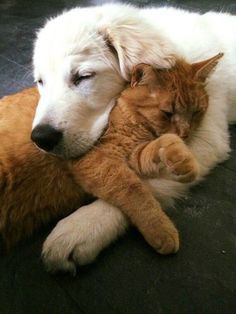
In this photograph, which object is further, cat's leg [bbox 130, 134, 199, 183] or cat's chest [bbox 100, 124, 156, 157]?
cat's chest [bbox 100, 124, 156, 157]

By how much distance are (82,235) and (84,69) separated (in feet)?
1.64

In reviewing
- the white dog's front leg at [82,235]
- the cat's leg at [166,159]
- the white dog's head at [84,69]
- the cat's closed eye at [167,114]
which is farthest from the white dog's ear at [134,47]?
the white dog's front leg at [82,235]

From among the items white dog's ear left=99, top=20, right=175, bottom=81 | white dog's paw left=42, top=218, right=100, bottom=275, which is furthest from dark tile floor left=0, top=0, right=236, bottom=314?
white dog's ear left=99, top=20, right=175, bottom=81

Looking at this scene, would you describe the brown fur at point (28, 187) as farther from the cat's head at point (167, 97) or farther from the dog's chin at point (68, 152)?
the cat's head at point (167, 97)

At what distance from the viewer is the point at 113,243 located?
106 cm

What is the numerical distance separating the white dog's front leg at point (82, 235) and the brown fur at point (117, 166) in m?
0.05

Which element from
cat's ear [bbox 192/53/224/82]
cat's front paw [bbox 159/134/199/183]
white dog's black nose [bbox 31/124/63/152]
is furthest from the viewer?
cat's ear [bbox 192/53/224/82]

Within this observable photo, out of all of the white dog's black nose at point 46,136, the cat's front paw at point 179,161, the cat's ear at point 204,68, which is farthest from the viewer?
the cat's ear at point 204,68

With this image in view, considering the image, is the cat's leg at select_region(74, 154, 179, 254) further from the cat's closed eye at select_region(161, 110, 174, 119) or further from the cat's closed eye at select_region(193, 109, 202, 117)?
the cat's closed eye at select_region(193, 109, 202, 117)

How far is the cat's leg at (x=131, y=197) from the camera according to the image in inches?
37.9

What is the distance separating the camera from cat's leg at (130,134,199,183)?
3.05 feet

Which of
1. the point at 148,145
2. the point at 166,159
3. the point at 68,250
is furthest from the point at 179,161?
the point at 68,250

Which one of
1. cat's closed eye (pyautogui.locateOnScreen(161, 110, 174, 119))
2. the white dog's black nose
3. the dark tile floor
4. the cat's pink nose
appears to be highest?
cat's closed eye (pyautogui.locateOnScreen(161, 110, 174, 119))

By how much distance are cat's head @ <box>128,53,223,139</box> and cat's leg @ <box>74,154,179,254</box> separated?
182 mm
